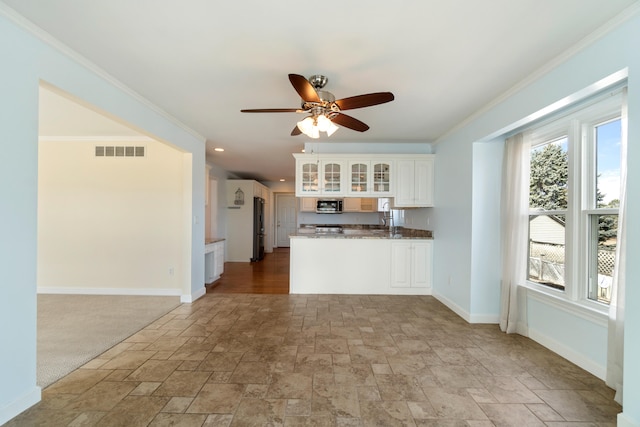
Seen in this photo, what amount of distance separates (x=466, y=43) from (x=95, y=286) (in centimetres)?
566

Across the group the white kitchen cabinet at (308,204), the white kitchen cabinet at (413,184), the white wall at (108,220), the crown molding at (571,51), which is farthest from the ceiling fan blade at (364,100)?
the white kitchen cabinet at (308,204)

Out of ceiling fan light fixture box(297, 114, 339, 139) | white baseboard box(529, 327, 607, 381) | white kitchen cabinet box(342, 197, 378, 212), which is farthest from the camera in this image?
white kitchen cabinet box(342, 197, 378, 212)

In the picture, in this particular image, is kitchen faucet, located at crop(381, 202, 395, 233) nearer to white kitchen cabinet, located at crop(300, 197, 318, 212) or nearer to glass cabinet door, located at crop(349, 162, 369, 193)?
white kitchen cabinet, located at crop(300, 197, 318, 212)

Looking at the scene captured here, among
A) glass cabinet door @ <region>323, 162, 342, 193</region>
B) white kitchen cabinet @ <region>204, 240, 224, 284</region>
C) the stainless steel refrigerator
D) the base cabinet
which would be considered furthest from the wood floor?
glass cabinet door @ <region>323, 162, 342, 193</region>

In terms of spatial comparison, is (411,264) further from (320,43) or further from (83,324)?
(83,324)

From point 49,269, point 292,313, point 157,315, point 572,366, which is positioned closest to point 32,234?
point 157,315

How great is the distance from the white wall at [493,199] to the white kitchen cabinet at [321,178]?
1.55m

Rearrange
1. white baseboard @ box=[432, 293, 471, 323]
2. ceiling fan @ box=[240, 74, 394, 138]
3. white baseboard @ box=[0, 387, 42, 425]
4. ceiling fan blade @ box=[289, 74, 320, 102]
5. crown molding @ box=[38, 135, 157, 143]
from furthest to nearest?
crown molding @ box=[38, 135, 157, 143], white baseboard @ box=[432, 293, 471, 323], ceiling fan @ box=[240, 74, 394, 138], ceiling fan blade @ box=[289, 74, 320, 102], white baseboard @ box=[0, 387, 42, 425]

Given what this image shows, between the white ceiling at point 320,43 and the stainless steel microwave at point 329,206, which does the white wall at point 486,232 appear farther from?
the stainless steel microwave at point 329,206

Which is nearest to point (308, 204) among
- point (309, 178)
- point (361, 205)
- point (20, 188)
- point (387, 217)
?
point (361, 205)

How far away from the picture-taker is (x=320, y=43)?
→ 1.91 m

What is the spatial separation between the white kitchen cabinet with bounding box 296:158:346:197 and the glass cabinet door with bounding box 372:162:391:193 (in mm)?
514

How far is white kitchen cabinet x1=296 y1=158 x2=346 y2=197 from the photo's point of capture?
4512 mm

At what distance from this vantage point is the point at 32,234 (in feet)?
5.94
